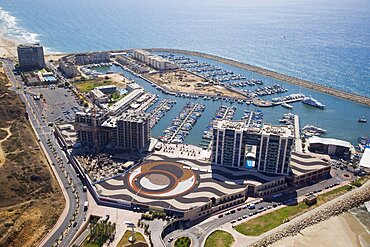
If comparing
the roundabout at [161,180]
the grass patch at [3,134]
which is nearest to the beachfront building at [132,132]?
the roundabout at [161,180]

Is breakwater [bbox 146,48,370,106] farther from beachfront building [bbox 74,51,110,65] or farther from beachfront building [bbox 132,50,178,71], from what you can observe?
beachfront building [bbox 74,51,110,65]

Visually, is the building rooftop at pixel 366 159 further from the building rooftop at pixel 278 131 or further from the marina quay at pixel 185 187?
the marina quay at pixel 185 187

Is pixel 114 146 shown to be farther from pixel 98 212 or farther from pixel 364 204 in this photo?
pixel 364 204

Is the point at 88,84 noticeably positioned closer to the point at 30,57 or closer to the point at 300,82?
the point at 30,57

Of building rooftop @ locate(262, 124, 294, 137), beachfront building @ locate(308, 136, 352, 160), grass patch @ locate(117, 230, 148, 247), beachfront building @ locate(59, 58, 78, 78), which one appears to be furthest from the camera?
beachfront building @ locate(59, 58, 78, 78)

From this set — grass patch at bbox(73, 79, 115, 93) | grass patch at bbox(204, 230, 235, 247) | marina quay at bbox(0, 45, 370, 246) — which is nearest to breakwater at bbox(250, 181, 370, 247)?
marina quay at bbox(0, 45, 370, 246)

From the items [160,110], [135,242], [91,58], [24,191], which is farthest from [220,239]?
[91,58]
